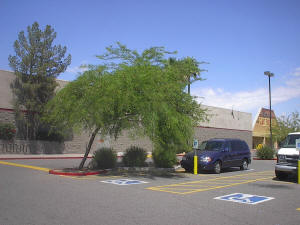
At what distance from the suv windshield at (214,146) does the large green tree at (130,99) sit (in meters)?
2.59

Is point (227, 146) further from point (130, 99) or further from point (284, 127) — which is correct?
point (284, 127)

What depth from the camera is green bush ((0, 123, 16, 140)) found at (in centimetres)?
2619

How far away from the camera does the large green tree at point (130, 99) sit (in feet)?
45.1

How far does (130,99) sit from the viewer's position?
543 inches

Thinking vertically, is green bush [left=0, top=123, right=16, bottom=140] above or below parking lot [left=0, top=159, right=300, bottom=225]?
above

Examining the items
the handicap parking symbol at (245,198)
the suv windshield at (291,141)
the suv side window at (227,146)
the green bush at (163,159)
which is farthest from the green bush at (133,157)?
the handicap parking symbol at (245,198)

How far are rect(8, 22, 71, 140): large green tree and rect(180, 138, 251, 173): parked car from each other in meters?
15.0

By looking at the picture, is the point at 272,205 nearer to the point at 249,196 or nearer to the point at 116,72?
the point at 249,196

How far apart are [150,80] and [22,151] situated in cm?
1794

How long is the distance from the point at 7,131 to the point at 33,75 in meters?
5.24

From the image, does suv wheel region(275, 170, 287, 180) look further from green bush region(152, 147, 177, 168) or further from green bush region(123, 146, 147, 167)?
green bush region(123, 146, 147, 167)

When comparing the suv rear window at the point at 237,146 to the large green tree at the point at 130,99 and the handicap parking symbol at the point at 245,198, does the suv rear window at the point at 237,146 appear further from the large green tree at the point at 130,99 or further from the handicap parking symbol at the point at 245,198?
the handicap parking symbol at the point at 245,198

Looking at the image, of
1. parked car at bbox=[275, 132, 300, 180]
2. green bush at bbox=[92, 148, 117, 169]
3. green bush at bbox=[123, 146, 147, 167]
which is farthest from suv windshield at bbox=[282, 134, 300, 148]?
green bush at bbox=[92, 148, 117, 169]

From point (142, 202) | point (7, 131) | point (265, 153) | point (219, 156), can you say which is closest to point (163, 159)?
point (219, 156)
